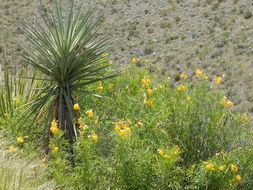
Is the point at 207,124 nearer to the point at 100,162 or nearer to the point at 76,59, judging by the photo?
the point at 100,162

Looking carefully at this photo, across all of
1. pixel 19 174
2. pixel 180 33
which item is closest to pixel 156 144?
pixel 19 174

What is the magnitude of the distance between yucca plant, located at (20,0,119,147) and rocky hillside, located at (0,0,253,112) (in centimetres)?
1215

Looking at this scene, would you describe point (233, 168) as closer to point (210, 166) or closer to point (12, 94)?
point (210, 166)

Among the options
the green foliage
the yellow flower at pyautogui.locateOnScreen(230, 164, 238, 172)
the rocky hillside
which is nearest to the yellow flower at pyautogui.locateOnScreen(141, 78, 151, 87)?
the green foliage

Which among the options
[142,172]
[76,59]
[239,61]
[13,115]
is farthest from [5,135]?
[239,61]

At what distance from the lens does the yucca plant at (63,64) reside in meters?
5.69

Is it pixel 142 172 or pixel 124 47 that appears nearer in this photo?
pixel 142 172

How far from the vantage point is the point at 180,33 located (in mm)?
25438

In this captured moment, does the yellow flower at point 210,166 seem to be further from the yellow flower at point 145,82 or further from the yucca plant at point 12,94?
the yucca plant at point 12,94

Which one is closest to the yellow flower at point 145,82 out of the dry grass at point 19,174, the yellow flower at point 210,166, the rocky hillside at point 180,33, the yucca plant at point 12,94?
the yucca plant at point 12,94

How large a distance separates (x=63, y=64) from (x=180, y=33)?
2014 centimetres

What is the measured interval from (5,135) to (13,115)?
40 centimetres

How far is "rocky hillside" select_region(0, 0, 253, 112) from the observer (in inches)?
829

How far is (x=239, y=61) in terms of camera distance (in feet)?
69.1
